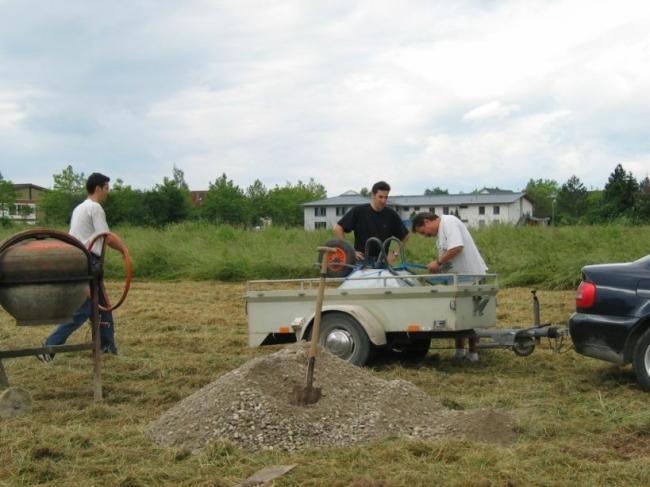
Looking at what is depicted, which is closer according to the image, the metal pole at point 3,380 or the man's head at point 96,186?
the metal pole at point 3,380

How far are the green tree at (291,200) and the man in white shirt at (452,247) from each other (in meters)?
79.4

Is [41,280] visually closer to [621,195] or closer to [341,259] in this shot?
[341,259]

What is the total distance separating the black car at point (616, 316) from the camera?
7.59 metres

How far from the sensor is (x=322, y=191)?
5241 inches

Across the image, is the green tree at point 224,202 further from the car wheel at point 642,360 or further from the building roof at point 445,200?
the car wheel at point 642,360

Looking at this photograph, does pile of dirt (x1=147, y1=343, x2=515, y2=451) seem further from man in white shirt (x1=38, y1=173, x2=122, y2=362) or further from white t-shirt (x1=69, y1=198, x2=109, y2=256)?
white t-shirt (x1=69, y1=198, x2=109, y2=256)

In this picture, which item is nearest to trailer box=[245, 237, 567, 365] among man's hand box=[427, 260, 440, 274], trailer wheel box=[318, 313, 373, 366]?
trailer wheel box=[318, 313, 373, 366]

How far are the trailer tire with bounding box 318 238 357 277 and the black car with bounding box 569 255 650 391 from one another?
8.17 feet

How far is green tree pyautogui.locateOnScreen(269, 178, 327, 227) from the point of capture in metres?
98.5

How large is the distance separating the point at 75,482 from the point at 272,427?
4.43 feet

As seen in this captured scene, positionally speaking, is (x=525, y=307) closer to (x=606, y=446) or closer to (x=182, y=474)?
(x=606, y=446)

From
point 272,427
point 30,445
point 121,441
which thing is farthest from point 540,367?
point 30,445

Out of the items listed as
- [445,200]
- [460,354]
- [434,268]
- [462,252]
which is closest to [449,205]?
[445,200]

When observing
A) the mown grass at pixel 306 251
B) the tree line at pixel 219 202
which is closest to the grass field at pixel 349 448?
the mown grass at pixel 306 251
